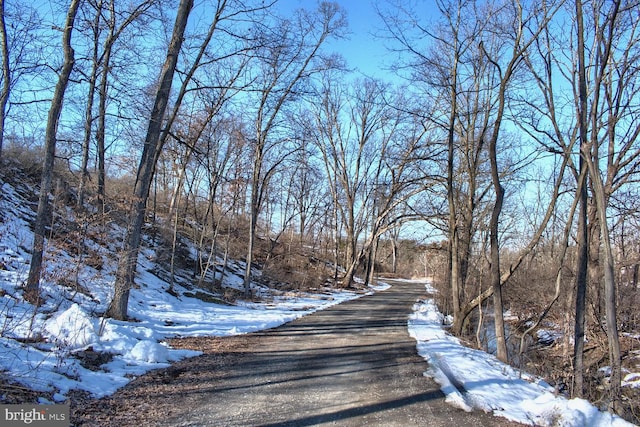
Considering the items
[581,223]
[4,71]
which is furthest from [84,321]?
[581,223]

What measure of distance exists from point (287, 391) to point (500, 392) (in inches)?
117

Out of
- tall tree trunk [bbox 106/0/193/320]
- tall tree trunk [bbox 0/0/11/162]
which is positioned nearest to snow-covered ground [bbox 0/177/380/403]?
tall tree trunk [bbox 106/0/193/320]

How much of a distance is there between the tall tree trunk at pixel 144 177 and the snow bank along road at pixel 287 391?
6.36 ft

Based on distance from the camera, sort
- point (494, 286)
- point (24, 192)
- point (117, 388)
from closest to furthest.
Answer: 1. point (117, 388)
2. point (494, 286)
3. point (24, 192)

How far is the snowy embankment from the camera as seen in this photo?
179 inches

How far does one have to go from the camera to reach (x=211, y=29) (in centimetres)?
1112

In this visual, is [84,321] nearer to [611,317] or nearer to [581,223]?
[611,317]

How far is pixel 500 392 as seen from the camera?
5535mm

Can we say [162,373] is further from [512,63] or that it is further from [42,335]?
[512,63]

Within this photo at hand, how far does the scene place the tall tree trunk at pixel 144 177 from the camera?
806 cm

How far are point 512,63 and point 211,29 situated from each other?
7.98 meters

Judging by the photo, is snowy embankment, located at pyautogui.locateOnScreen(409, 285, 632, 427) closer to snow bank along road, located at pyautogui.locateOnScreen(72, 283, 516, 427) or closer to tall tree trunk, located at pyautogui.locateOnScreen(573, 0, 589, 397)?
snow bank along road, located at pyautogui.locateOnScreen(72, 283, 516, 427)

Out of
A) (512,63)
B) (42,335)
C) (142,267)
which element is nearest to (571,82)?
(512,63)

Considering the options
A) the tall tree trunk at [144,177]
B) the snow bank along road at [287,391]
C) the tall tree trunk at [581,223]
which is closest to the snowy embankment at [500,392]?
the snow bank along road at [287,391]
